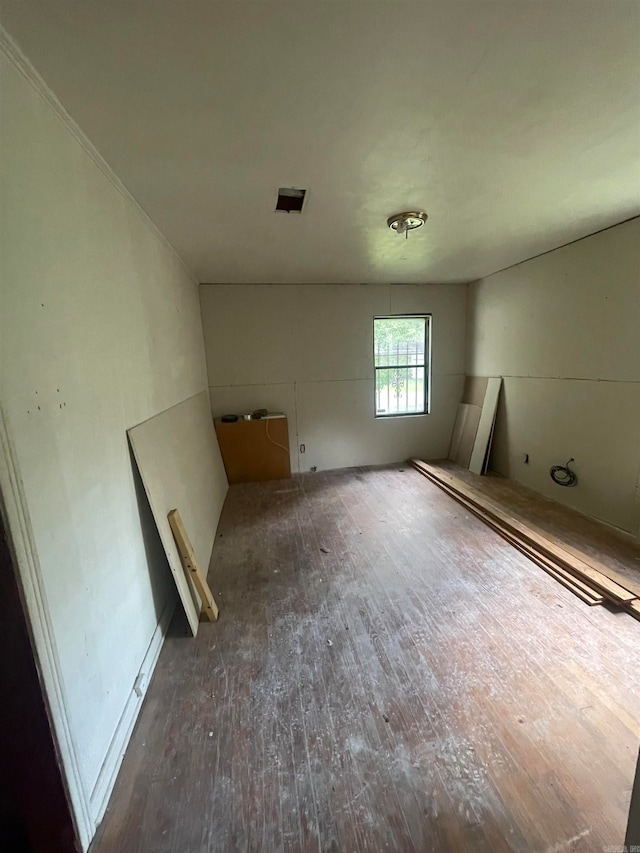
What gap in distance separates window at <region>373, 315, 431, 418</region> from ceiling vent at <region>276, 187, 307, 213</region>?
2697mm

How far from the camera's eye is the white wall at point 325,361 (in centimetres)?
446

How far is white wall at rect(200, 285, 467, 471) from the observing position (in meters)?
4.46

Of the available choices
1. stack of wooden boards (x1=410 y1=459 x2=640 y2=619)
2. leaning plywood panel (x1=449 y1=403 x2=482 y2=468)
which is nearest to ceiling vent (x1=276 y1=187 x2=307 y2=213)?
stack of wooden boards (x1=410 y1=459 x2=640 y2=619)

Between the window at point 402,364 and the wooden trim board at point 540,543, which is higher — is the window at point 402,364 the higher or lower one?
the higher one

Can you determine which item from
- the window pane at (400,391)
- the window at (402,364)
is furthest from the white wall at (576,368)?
the window pane at (400,391)

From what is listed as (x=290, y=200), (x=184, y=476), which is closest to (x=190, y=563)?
(x=184, y=476)

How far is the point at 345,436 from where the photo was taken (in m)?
4.96

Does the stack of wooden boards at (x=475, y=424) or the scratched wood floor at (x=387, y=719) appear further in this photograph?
the stack of wooden boards at (x=475, y=424)

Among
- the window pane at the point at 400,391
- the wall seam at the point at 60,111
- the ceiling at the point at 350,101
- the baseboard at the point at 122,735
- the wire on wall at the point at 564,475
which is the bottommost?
the baseboard at the point at 122,735

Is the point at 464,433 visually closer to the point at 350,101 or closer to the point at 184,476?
the point at 184,476

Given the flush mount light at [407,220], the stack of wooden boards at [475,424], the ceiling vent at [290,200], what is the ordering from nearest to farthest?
the ceiling vent at [290,200] < the flush mount light at [407,220] < the stack of wooden boards at [475,424]

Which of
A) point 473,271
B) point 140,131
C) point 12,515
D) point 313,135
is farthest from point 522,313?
point 12,515

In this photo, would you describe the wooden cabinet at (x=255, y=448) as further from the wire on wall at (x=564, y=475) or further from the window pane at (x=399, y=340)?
the wire on wall at (x=564, y=475)

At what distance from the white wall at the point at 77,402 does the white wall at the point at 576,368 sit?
12.2ft
